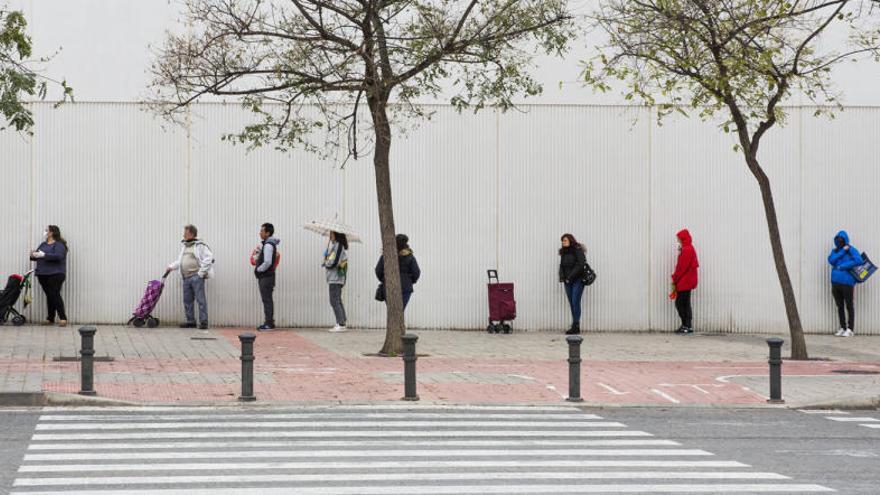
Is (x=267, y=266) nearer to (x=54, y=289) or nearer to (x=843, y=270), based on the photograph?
(x=54, y=289)

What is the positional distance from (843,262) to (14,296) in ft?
51.1

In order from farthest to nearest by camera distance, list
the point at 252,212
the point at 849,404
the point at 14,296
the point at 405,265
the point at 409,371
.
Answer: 1. the point at 252,212
2. the point at 14,296
3. the point at 405,265
4. the point at 849,404
5. the point at 409,371

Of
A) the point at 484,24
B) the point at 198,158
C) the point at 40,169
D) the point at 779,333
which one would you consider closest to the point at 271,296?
the point at 198,158

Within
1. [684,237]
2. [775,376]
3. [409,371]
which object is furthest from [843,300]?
[409,371]

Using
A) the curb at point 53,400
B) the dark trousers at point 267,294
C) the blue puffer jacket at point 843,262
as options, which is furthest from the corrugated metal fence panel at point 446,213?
the curb at point 53,400

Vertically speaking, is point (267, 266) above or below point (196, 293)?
above

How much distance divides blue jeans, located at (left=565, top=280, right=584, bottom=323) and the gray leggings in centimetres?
429

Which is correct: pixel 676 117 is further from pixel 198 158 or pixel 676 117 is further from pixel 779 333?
pixel 198 158

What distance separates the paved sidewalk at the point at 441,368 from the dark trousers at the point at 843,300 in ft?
4.12

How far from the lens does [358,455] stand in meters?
10.7

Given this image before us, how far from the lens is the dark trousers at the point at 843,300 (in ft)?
83.0

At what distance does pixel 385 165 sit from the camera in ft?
63.8

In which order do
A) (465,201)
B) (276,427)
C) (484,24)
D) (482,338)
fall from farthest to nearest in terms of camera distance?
(465,201), (482,338), (484,24), (276,427)

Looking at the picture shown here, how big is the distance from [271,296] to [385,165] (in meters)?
5.49
